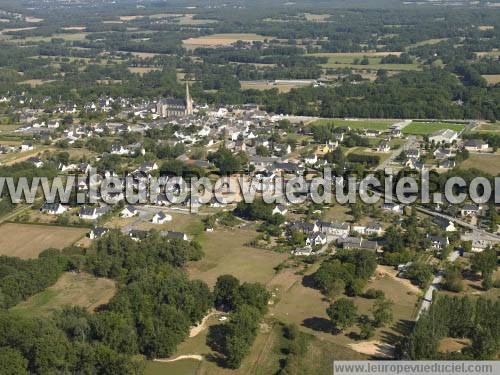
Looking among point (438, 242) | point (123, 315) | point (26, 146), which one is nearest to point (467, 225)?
point (438, 242)

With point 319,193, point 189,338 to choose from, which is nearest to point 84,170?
point 319,193

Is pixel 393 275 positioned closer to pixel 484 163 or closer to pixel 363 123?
pixel 484 163

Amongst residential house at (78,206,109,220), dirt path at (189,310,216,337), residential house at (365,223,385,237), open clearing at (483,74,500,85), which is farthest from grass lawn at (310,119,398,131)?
dirt path at (189,310,216,337)

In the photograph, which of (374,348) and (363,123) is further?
(363,123)

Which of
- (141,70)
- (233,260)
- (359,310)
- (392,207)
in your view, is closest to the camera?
(359,310)

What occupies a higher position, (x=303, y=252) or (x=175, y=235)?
(x=175, y=235)

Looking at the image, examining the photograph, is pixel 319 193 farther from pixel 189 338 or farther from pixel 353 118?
pixel 353 118

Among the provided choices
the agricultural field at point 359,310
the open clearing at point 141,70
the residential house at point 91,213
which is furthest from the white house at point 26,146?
the open clearing at point 141,70
